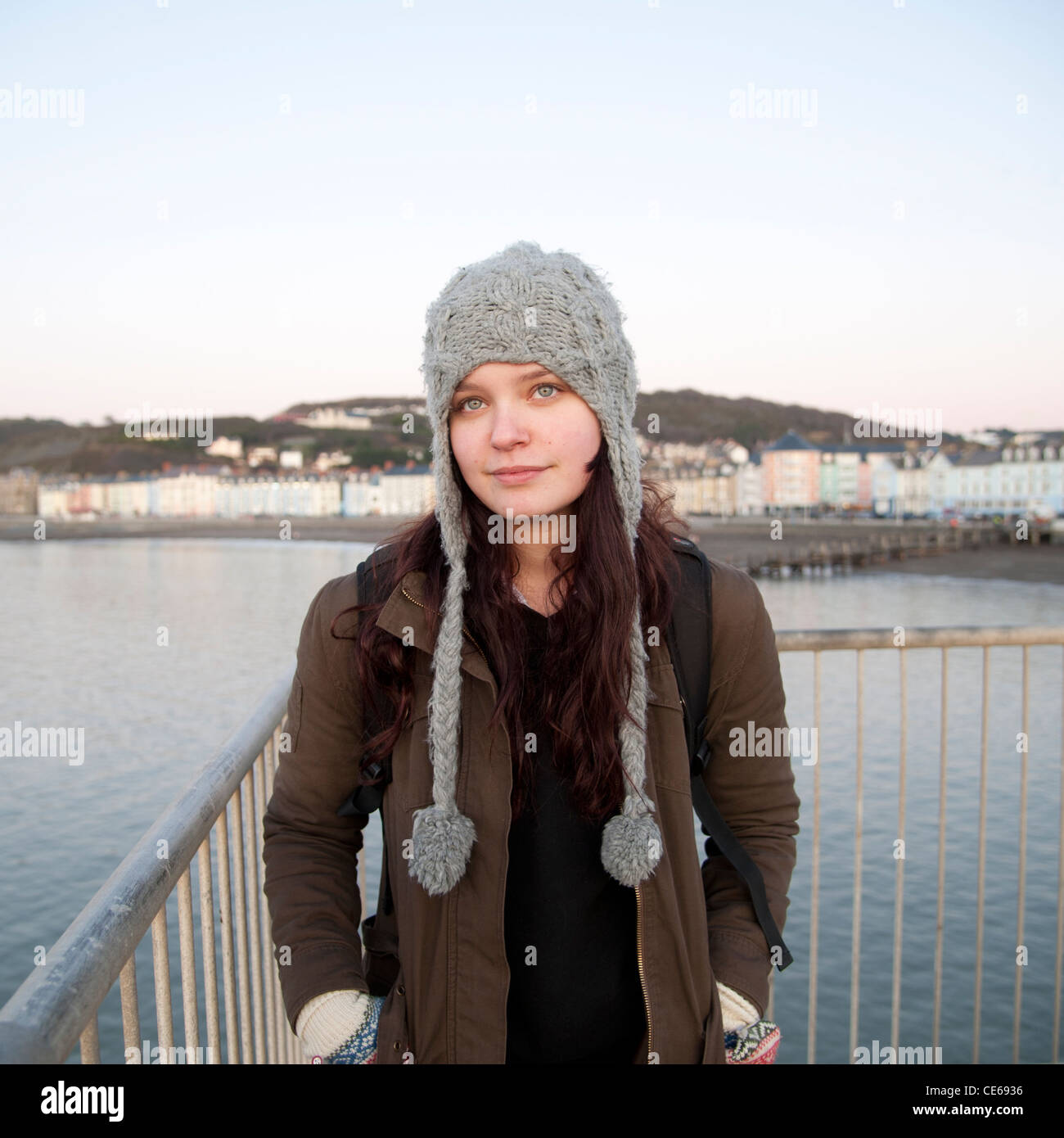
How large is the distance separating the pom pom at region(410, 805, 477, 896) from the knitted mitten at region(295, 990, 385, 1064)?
21 centimetres

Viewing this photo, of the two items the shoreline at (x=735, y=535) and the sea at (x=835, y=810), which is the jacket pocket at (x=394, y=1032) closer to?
the sea at (x=835, y=810)

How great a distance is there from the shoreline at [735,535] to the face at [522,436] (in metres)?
18.0

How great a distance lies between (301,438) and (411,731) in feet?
443

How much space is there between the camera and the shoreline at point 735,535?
43.1 meters

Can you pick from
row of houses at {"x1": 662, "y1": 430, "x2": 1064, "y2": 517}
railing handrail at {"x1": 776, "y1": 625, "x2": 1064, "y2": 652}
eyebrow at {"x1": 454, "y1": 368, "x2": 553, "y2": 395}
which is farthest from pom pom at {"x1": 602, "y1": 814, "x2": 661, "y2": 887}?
row of houses at {"x1": 662, "y1": 430, "x2": 1064, "y2": 517}

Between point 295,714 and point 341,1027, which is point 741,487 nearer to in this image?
point 295,714

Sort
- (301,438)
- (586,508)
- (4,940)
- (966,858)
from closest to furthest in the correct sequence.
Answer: (586,508), (4,940), (966,858), (301,438)

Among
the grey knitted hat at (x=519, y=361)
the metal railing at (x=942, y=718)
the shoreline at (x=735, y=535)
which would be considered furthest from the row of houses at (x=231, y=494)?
the grey knitted hat at (x=519, y=361)

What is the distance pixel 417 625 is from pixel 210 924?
0.70 meters

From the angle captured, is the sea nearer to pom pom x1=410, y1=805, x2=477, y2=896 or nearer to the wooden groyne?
pom pom x1=410, y1=805, x2=477, y2=896

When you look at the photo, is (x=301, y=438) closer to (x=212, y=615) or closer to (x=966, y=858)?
(x=212, y=615)

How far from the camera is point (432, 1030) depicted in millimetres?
1359

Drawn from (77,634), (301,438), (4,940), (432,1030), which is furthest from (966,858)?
(301,438)

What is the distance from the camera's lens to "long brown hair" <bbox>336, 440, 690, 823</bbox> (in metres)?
1.45
